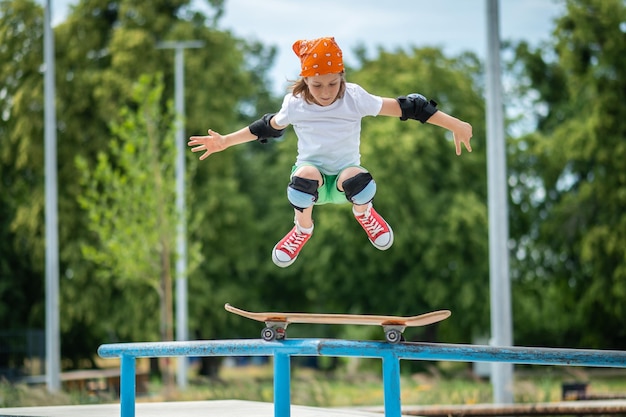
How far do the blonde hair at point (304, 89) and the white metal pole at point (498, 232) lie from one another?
27.1ft

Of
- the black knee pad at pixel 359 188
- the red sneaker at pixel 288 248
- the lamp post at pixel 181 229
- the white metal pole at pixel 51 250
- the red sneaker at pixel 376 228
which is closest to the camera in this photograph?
the black knee pad at pixel 359 188

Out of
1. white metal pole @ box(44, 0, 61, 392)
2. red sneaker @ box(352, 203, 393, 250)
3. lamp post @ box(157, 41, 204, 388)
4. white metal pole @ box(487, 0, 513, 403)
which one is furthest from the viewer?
lamp post @ box(157, 41, 204, 388)

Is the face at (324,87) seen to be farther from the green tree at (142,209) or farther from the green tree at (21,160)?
the green tree at (21,160)

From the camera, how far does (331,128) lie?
599cm

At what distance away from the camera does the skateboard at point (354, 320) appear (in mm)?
5793

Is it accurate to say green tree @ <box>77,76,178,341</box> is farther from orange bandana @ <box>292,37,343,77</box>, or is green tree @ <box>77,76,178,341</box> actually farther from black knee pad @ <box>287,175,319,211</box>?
orange bandana @ <box>292,37,343,77</box>

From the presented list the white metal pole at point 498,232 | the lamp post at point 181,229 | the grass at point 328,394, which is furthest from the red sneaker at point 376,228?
the lamp post at point 181,229

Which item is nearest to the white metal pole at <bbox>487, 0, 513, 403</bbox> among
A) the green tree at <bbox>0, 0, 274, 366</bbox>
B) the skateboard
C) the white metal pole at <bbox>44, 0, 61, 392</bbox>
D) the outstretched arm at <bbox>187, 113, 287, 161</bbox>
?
the white metal pole at <bbox>44, 0, 61, 392</bbox>

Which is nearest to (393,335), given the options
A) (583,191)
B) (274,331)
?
(274,331)

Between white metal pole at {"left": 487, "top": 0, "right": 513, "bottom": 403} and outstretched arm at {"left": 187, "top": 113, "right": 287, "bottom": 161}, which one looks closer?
outstretched arm at {"left": 187, "top": 113, "right": 287, "bottom": 161}

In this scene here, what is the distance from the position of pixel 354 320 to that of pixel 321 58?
147 centimetres

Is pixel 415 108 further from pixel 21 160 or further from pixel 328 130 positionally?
pixel 21 160

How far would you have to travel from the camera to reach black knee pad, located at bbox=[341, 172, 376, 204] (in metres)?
5.89

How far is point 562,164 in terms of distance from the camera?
2931 centimetres
